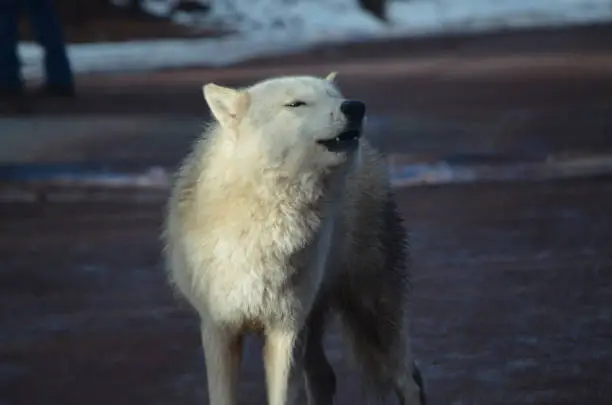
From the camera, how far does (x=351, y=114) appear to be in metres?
6.05

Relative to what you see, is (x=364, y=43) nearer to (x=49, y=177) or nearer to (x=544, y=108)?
(x=544, y=108)

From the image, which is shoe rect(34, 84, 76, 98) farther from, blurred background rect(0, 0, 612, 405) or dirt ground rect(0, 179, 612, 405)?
dirt ground rect(0, 179, 612, 405)

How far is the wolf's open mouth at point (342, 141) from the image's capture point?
19.9ft

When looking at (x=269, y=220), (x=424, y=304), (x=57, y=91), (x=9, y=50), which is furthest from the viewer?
(x=57, y=91)

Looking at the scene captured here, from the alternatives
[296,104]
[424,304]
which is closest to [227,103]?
[296,104]

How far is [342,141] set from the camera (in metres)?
6.06

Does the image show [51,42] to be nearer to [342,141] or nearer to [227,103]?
[227,103]

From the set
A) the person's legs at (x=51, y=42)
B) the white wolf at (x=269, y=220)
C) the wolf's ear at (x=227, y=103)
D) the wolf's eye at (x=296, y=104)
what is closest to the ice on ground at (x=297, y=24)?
the person's legs at (x=51, y=42)

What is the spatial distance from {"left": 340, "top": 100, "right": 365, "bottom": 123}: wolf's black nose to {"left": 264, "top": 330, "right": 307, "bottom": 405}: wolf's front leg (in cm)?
81

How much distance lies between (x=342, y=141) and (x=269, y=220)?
0.40 m

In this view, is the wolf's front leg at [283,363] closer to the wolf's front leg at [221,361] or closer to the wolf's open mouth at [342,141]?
the wolf's front leg at [221,361]

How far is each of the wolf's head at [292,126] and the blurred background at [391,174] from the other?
1.86m

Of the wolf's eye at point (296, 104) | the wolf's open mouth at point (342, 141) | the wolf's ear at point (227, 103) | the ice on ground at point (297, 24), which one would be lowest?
the ice on ground at point (297, 24)

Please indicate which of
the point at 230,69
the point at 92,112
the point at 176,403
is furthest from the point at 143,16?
the point at 176,403
